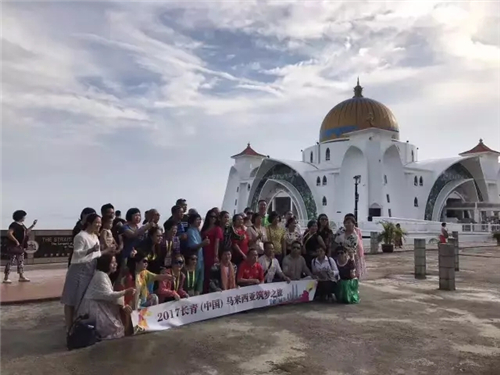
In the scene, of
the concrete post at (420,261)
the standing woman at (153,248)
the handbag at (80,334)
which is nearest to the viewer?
the handbag at (80,334)

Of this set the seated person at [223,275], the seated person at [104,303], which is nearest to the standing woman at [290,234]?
the seated person at [223,275]

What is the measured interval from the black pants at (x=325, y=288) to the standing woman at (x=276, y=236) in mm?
732

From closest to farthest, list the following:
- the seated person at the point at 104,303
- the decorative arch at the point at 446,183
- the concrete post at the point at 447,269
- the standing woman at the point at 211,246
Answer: the seated person at the point at 104,303 → the standing woman at the point at 211,246 → the concrete post at the point at 447,269 → the decorative arch at the point at 446,183

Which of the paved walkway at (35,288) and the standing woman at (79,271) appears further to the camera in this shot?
the paved walkway at (35,288)

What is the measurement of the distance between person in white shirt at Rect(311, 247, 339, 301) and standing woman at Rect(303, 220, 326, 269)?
159 millimetres

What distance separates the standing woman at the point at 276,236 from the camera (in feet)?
23.3

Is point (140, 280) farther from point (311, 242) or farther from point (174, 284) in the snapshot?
point (311, 242)

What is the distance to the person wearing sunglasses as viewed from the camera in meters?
5.73

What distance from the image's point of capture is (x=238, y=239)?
647cm

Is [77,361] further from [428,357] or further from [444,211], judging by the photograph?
[444,211]

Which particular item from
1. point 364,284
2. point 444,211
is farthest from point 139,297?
point 444,211

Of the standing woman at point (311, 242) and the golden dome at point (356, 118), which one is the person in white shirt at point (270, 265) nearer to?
the standing woman at point (311, 242)

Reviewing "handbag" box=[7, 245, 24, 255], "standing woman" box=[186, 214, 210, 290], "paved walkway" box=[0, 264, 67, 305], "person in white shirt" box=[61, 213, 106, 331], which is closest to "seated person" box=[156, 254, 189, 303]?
"standing woman" box=[186, 214, 210, 290]

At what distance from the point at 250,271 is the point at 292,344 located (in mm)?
1805
